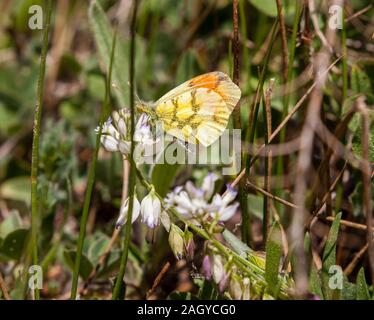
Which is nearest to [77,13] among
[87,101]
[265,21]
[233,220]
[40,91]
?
[87,101]

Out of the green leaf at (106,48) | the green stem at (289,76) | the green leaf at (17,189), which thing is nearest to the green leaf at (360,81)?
the green stem at (289,76)

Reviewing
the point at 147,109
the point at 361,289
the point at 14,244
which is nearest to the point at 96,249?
the point at 14,244

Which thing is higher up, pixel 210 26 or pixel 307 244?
pixel 210 26

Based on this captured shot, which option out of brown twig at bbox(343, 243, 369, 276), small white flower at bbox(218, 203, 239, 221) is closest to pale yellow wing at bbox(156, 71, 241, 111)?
small white flower at bbox(218, 203, 239, 221)

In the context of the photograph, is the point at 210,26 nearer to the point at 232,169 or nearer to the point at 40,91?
the point at 232,169

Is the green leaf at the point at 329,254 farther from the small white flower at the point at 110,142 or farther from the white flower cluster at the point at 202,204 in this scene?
the small white flower at the point at 110,142

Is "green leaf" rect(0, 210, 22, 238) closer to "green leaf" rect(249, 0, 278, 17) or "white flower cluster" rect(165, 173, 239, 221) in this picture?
"white flower cluster" rect(165, 173, 239, 221)
